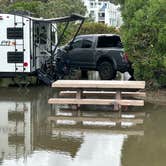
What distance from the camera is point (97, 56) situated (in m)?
18.6

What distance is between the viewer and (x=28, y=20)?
16.6 metres

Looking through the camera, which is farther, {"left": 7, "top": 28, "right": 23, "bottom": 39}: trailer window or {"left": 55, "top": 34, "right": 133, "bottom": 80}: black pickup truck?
{"left": 55, "top": 34, "right": 133, "bottom": 80}: black pickup truck

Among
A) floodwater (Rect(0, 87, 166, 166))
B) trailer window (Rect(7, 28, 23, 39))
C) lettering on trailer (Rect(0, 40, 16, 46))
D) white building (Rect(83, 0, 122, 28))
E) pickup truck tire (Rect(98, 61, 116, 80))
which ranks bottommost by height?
floodwater (Rect(0, 87, 166, 166))

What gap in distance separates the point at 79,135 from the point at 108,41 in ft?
28.8

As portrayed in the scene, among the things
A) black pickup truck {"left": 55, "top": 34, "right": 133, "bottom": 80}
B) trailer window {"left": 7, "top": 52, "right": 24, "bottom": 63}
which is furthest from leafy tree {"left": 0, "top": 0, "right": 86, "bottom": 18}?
trailer window {"left": 7, "top": 52, "right": 24, "bottom": 63}

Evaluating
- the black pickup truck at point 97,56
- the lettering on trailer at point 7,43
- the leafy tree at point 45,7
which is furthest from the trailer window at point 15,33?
the leafy tree at point 45,7

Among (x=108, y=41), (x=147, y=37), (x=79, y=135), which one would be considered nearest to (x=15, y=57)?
(x=108, y=41)

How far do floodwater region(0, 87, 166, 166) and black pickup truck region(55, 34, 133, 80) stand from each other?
15.1ft

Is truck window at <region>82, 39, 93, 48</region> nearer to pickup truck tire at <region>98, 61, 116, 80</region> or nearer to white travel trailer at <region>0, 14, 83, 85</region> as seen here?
pickup truck tire at <region>98, 61, 116, 80</region>

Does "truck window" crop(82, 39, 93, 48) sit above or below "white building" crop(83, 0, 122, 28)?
below

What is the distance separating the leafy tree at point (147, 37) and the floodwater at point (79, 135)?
1.48 m

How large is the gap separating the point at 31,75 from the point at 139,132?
7414 millimetres

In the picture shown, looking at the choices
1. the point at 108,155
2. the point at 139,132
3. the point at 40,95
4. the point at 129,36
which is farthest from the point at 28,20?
the point at 108,155

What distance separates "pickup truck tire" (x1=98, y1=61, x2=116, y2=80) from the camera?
18328mm
